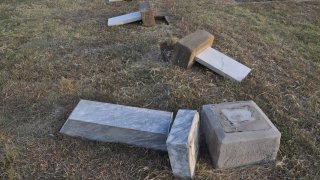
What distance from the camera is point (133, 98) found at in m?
3.82

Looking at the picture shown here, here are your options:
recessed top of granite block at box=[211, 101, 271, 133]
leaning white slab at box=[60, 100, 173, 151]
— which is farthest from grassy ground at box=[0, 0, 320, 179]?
recessed top of granite block at box=[211, 101, 271, 133]

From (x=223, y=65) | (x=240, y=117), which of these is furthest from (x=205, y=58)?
(x=240, y=117)

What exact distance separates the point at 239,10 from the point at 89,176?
4.62 meters

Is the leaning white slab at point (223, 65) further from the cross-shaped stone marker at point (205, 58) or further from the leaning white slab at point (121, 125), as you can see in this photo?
the leaning white slab at point (121, 125)

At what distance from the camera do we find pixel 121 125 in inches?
125

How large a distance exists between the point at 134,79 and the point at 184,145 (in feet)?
5.41

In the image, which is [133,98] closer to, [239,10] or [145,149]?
[145,149]

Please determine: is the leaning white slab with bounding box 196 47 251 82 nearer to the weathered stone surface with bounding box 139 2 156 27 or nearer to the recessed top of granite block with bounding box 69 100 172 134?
the recessed top of granite block with bounding box 69 100 172 134

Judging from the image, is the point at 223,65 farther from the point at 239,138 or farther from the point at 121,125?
the point at 121,125

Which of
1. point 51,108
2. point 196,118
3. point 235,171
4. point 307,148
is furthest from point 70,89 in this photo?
point 307,148

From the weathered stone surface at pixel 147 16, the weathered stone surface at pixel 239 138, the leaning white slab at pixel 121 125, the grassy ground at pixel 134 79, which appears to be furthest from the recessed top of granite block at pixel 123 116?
the weathered stone surface at pixel 147 16

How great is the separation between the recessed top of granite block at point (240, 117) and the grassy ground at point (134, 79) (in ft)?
1.13

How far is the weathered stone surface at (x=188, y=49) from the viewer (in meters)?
4.11

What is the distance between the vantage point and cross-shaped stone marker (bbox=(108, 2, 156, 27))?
5.48 m
